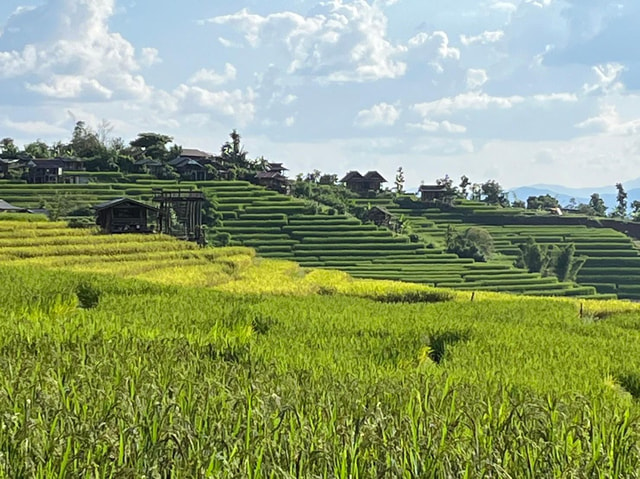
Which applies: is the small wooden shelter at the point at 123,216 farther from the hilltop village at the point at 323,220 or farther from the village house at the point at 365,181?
the village house at the point at 365,181

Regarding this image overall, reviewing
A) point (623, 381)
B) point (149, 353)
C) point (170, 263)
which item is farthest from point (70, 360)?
point (170, 263)

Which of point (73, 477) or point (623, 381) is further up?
point (73, 477)

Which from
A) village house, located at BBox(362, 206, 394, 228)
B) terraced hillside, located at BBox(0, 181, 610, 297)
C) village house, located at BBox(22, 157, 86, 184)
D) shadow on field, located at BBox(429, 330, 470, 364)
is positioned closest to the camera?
shadow on field, located at BBox(429, 330, 470, 364)

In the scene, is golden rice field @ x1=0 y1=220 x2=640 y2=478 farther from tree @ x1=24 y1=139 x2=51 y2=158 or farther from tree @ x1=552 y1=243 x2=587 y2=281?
tree @ x1=24 y1=139 x2=51 y2=158

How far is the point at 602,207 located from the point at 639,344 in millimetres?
106522

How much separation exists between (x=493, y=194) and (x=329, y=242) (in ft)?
187

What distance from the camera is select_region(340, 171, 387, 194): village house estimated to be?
92.3 metres

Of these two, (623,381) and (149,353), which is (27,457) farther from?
(623,381)

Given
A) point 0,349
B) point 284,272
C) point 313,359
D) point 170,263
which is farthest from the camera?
point 284,272

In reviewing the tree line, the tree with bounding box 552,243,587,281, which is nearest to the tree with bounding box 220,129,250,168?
the tree line

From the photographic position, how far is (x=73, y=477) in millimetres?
3012

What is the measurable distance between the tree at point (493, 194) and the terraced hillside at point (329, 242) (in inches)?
1848

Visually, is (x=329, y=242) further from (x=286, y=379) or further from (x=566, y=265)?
(x=286, y=379)

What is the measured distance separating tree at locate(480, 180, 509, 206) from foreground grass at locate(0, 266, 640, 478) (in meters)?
94.1
